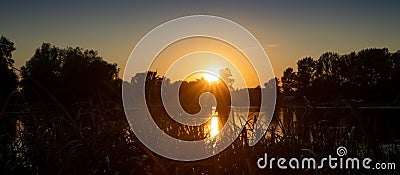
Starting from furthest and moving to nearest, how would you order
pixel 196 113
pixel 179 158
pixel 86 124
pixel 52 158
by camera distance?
pixel 196 113 < pixel 86 124 < pixel 179 158 < pixel 52 158

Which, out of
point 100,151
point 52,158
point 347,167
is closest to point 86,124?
point 100,151

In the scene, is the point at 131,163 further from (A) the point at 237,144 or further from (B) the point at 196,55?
(B) the point at 196,55

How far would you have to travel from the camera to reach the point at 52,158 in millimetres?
4242

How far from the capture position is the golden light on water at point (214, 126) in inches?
238

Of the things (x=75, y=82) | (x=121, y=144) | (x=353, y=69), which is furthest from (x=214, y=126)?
(x=353, y=69)

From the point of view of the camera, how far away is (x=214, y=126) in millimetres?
6402

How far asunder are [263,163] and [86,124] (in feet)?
7.31

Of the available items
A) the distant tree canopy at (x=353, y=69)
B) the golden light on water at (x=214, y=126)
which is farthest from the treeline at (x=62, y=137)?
the distant tree canopy at (x=353, y=69)

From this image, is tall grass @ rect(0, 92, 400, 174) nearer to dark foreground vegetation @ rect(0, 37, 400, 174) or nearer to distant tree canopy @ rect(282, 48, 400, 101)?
dark foreground vegetation @ rect(0, 37, 400, 174)

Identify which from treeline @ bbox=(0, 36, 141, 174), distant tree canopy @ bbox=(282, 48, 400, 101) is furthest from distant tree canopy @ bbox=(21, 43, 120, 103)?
distant tree canopy @ bbox=(282, 48, 400, 101)

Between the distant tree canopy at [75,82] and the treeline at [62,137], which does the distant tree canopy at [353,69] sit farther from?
the treeline at [62,137]

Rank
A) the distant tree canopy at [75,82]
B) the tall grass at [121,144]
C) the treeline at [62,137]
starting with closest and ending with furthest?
the treeline at [62,137]
the tall grass at [121,144]
the distant tree canopy at [75,82]

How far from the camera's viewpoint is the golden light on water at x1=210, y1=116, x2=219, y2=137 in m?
6.04

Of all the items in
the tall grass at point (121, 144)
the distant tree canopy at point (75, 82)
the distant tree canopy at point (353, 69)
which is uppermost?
the distant tree canopy at point (353, 69)
